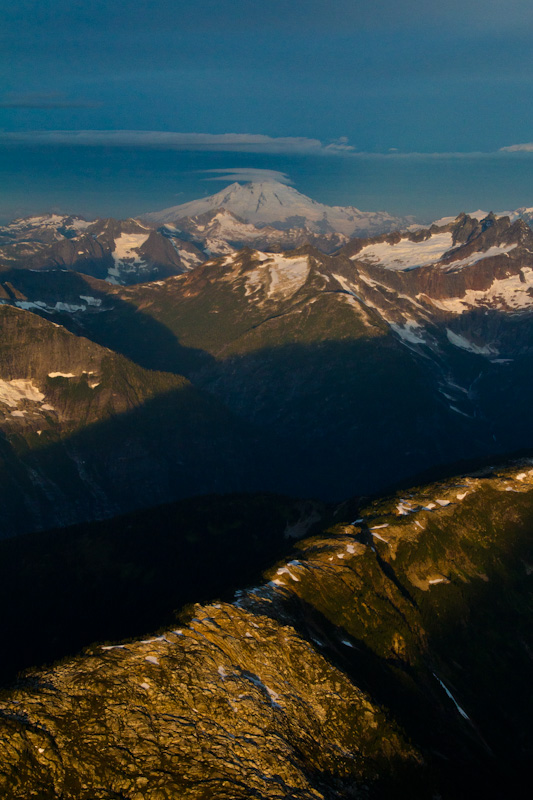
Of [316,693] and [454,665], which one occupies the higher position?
[316,693]

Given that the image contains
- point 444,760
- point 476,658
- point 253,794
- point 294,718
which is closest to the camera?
point 253,794

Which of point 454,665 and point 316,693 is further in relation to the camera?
point 454,665

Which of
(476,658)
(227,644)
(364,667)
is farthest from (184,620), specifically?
(476,658)

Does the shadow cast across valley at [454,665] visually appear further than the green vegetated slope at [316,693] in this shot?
Yes

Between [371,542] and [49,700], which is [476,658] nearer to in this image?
[371,542]

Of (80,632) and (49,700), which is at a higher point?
(49,700)

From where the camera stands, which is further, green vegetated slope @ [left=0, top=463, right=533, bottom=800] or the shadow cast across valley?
the shadow cast across valley

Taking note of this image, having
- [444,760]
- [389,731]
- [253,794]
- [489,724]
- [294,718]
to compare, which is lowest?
[489,724]

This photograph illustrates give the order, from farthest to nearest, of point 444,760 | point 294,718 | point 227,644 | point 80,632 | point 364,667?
point 80,632
point 364,667
point 444,760
point 227,644
point 294,718
